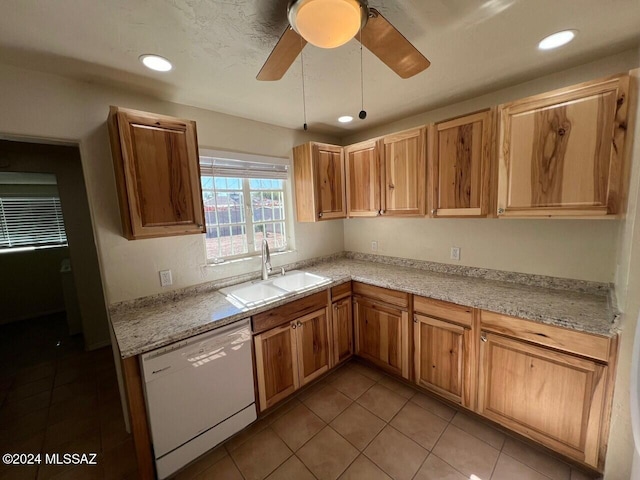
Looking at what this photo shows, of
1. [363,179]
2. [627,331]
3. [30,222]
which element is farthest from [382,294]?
[30,222]

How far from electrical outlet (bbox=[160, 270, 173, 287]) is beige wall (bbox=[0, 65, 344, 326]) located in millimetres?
35

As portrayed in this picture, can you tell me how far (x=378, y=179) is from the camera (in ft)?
7.59

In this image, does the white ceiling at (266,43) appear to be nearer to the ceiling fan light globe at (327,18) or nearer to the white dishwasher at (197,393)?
the ceiling fan light globe at (327,18)

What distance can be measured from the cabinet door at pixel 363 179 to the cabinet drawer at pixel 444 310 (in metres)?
0.90

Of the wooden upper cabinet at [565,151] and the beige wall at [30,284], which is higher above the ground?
the wooden upper cabinet at [565,151]

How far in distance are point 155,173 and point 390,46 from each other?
4.78 ft

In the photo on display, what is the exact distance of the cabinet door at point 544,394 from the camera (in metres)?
1.29

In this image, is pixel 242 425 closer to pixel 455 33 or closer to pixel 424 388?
pixel 424 388

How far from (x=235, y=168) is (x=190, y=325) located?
→ 4.46 ft

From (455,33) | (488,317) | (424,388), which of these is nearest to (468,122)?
(455,33)

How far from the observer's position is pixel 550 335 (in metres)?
1.37

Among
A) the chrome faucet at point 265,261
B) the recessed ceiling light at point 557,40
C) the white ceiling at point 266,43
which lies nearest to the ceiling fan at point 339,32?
the white ceiling at point 266,43

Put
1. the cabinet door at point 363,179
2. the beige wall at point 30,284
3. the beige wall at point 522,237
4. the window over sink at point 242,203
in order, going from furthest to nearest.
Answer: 1. the beige wall at point 30,284
2. the cabinet door at point 363,179
3. the window over sink at point 242,203
4. the beige wall at point 522,237

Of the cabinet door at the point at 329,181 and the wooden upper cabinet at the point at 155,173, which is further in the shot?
the cabinet door at the point at 329,181
